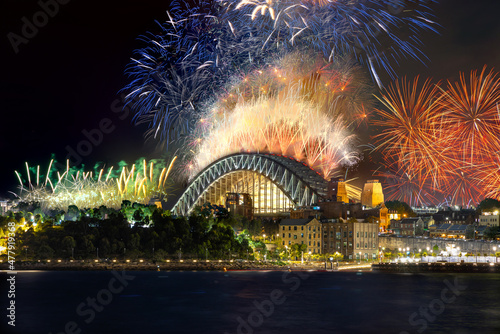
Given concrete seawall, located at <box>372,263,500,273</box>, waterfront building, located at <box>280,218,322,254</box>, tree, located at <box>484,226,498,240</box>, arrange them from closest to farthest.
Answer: concrete seawall, located at <box>372,263,500,273</box> → waterfront building, located at <box>280,218,322,254</box> → tree, located at <box>484,226,498,240</box>

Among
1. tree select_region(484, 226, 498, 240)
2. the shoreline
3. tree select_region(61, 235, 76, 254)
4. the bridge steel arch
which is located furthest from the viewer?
the bridge steel arch

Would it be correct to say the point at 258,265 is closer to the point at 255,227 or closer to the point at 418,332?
the point at 255,227

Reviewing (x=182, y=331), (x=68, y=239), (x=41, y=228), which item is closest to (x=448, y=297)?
(x=182, y=331)

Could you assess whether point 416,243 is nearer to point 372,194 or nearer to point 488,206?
point 372,194

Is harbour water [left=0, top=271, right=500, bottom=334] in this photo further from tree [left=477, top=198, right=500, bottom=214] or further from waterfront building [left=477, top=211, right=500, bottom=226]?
tree [left=477, top=198, right=500, bottom=214]

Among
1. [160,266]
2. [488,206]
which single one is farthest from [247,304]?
[488,206]

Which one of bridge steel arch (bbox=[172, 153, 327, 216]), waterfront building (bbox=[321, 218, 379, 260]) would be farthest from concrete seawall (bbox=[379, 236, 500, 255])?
bridge steel arch (bbox=[172, 153, 327, 216])

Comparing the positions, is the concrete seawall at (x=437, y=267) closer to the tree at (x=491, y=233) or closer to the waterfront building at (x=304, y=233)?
the waterfront building at (x=304, y=233)
